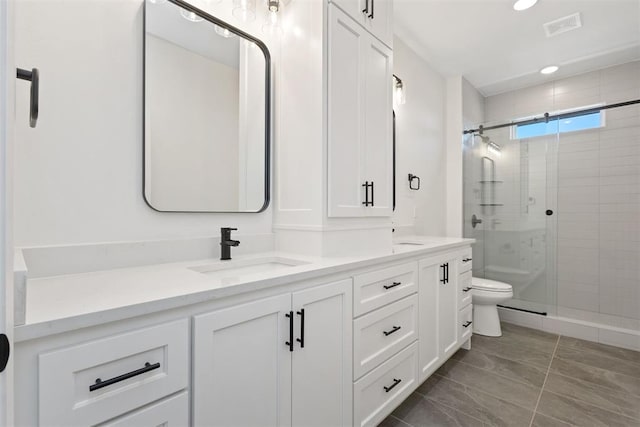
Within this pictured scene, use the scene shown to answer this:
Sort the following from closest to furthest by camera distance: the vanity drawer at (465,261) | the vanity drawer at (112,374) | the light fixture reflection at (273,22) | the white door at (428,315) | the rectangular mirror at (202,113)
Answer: the vanity drawer at (112,374) → the rectangular mirror at (202,113) → the light fixture reflection at (273,22) → the white door at (428,315) → the vanity drawer at (465,261)

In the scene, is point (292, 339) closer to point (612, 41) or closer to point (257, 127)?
point (257, 127)

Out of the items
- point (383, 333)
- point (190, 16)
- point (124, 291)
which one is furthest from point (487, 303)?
point (190, 16)

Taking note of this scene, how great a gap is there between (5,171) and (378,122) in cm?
161

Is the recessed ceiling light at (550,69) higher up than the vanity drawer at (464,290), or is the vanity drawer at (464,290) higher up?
the recessed ceiling light at (550,69)

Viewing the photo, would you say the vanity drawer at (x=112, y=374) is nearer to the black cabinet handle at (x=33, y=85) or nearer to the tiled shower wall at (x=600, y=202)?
the black cabinet handle at (x=33, y=85)

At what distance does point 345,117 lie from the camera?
1542mm

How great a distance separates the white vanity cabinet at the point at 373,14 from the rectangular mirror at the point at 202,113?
51 cm

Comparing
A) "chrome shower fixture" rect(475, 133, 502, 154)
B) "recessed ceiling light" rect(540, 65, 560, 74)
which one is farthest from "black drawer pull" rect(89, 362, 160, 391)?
"recessed ceiling light" rect(540, 65, 560, 74)

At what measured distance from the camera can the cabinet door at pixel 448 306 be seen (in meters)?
1.97

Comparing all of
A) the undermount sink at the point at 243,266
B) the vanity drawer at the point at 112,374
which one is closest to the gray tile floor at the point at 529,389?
the undermount sink at the point at 243,266

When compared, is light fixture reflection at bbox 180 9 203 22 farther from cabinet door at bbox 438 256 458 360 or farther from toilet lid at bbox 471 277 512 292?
toilet lid at bbox 471 277 512 292

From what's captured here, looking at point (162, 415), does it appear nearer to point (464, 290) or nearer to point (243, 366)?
point (243, 366)

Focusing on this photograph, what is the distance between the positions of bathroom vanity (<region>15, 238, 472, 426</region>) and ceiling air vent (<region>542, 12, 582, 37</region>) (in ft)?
7.25

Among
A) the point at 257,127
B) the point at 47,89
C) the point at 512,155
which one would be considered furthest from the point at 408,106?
the point at 47,89
